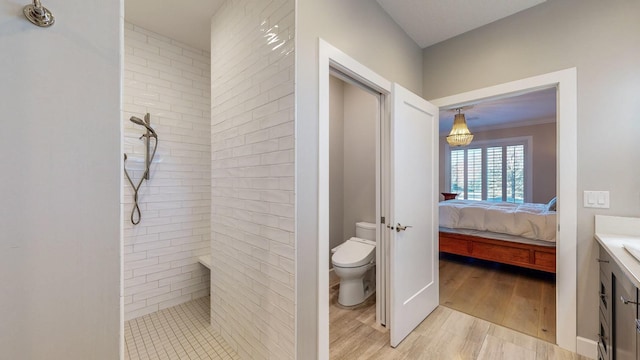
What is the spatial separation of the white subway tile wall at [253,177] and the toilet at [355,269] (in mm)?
956

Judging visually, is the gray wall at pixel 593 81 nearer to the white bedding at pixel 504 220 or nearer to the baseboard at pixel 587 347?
the baseboard at pixel 587 347

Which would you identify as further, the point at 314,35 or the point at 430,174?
the point at 430,174

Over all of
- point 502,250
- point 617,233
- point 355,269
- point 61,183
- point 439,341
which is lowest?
point 439,341

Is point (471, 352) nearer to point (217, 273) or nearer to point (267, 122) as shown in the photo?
point (217, 273)

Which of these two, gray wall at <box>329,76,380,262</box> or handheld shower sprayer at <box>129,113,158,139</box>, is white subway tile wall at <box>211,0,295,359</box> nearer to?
handheld shower sprayer at <box>129,113,158,139</box>

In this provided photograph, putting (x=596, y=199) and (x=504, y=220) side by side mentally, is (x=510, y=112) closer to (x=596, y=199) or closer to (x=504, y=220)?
(x=504, y=220)

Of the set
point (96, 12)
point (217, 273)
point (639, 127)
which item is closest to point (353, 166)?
point (217, 273)

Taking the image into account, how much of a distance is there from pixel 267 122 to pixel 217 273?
1.33 meters

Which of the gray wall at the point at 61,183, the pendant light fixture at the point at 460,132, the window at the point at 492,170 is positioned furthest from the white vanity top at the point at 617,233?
the window at the point at 492,170

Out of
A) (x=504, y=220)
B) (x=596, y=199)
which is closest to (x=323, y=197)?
(x=596, y=199)

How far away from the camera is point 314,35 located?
1396 mm

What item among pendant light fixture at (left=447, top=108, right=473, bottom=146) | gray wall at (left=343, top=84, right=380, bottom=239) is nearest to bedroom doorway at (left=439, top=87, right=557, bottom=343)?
pendant light fixture at (left=447, top=108, right=473, bottom=146)

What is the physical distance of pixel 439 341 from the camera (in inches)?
74.1

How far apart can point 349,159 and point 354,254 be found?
50.6 inches
